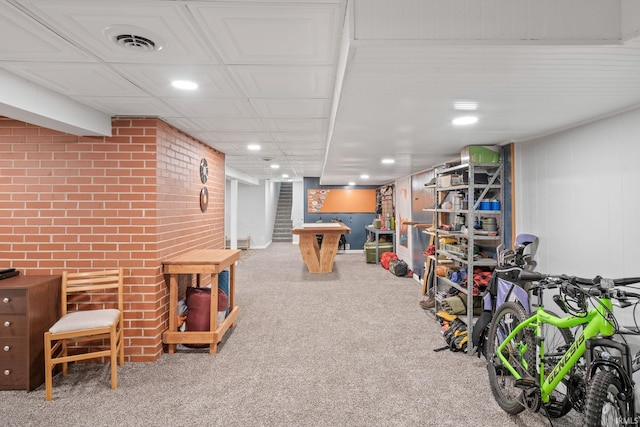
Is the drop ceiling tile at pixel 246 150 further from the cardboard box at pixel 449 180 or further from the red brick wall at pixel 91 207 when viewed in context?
the cardboard box at pixel 449 180

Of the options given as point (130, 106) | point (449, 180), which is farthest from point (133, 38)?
point (449, 180)

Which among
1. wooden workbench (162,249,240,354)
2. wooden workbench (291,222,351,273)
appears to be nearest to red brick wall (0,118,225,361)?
wooden workbench (162,249,240,354)

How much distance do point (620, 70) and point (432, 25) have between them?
972mm

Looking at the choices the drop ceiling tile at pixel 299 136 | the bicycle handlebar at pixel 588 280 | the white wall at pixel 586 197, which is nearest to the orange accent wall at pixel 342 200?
the drop ceiling tile at pixel 299 136

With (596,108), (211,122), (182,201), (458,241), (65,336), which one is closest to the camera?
(596,108)

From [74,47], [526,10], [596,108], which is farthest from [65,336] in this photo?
[596,108]

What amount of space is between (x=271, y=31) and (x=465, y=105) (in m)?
1.29

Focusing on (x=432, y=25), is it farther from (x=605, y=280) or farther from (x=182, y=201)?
(x=182, y=201)

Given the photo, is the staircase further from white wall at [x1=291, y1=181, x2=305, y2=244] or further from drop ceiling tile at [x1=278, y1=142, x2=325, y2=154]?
drop ceiling tile at [x1=278, y1=142, x2=325, y2=154]

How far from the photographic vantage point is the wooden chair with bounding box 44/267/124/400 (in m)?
2.51

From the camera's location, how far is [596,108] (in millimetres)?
2113

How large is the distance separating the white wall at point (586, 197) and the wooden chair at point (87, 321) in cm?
361

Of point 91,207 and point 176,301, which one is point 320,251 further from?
point 91,207

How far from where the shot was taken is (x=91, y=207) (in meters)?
3.10
